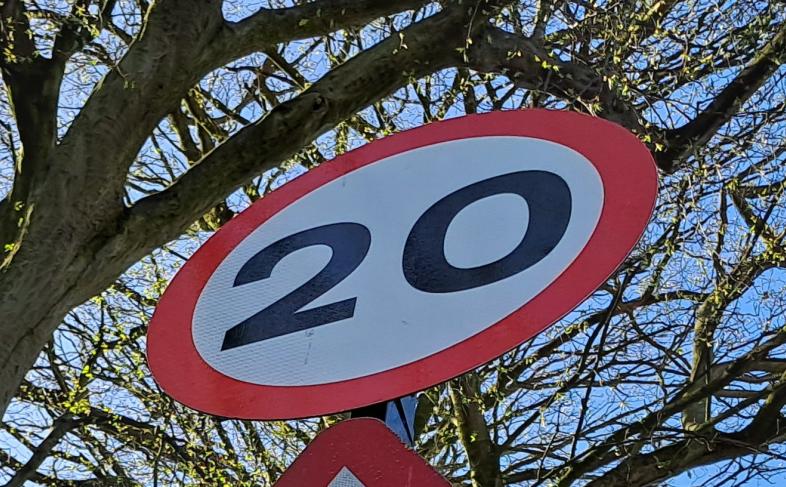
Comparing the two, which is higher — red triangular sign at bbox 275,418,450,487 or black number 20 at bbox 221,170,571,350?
black number 20 at bbox 221,170,571,350

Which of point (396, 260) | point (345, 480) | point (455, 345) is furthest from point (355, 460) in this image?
point (396, 260)

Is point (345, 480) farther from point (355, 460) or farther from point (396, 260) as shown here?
point (396, 260)

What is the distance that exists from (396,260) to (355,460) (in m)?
0.43

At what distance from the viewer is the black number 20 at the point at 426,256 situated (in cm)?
Answer: 161

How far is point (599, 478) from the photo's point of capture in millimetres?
4703

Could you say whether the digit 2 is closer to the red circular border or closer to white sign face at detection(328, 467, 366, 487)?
the red circular border

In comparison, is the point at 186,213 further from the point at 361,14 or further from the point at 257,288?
the point at 257,288

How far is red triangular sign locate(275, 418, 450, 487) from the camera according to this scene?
4.41 feet

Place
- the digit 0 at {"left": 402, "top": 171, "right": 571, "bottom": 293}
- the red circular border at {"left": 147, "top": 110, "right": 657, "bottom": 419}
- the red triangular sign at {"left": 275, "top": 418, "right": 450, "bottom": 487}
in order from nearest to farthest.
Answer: the red triangular sign at {"left": 275, "top": 418, "right": 450, "bottom": 487}
the red circular border at {"left": 147, "top": 110, "right": 657, "bottom": 419}
the digit 0 at {"left": 402, "top": 171, "right": 571, "bottom": 293}

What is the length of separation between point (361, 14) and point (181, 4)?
3.14 feet

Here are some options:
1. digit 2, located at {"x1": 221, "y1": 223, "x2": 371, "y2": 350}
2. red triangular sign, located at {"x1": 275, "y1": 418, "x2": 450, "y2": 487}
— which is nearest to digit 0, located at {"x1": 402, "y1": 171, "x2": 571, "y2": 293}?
digit 2, located at {"x1": 221, "y1": 223, "x2": 371, "y2": 350}

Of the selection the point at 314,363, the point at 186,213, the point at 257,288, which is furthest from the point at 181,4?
the point at 314,363

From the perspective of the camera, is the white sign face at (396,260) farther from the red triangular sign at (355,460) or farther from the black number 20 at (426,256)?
the red triangular sign at (355,460)

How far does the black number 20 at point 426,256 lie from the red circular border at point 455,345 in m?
0.09
